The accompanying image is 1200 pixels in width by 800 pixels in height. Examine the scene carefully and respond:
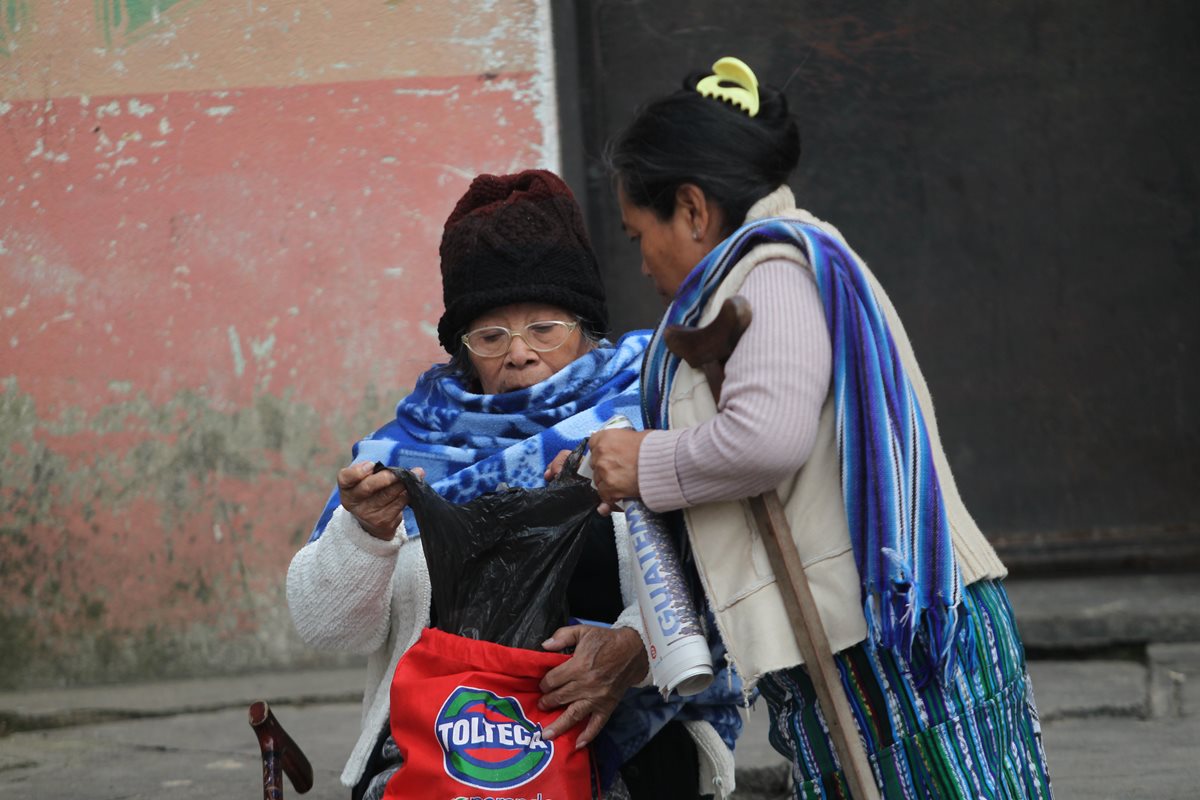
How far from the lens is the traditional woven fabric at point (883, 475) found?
6.20 ft

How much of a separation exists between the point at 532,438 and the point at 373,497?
31cm

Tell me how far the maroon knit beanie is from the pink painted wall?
207 centimetres

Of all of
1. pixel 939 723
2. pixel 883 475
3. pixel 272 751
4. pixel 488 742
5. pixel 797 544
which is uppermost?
pixel 883 475

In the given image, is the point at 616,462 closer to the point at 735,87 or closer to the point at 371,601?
the point at 735,87

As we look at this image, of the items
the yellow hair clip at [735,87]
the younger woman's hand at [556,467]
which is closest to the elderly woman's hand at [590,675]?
the younger woman's hand at [556,467]

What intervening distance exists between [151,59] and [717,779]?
337 centimetres

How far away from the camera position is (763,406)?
1.87 metres

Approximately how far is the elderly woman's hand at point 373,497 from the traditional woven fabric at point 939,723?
707 millimetres

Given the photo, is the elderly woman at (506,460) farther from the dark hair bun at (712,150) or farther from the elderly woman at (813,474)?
the dark hair bun at (712,150)

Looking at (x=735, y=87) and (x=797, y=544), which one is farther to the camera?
(x=735, y=87)

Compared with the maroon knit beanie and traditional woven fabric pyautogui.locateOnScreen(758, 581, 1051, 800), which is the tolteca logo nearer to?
traditional woven fabric pyautogui.locateOnScreen(758, 581, 1051, 800)

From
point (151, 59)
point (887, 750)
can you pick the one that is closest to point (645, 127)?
point (887, 750)

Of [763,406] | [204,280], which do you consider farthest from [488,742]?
[204,280]

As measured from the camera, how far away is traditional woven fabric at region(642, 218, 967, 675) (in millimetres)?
1890
